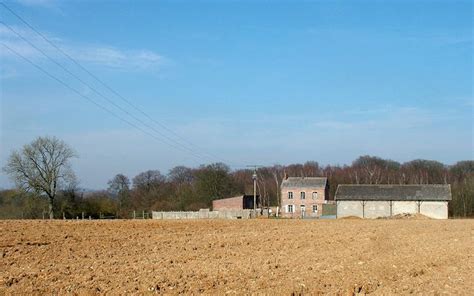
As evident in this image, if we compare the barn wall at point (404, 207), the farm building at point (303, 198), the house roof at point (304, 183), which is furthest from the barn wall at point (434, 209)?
the house roof at point (304, 183)

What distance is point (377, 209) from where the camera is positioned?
282ft

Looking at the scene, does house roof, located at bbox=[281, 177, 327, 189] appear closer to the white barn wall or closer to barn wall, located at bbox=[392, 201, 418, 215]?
the white barn wall

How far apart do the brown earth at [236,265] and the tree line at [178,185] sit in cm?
6022

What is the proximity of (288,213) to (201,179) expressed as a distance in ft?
75.1

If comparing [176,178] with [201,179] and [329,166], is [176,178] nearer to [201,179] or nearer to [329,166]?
[201,179]

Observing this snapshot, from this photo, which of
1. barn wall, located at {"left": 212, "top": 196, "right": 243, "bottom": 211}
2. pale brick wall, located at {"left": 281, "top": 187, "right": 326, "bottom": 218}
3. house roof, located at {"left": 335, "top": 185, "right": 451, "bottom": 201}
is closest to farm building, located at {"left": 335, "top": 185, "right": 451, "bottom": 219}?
house roof, located at {"left": 335, "top": 185, "right": 451, "bottom": 201}

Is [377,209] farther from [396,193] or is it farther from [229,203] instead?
[229,203]

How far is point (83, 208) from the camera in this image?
9231 centimetres

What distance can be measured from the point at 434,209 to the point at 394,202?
5.76m

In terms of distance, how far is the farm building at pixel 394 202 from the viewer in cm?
8506

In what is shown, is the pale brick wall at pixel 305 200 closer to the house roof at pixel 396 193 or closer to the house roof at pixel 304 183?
the house roof at pixel 304 183

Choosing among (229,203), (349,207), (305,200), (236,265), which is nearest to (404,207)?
(349,207)

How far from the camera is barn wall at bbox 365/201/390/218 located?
85.9 m

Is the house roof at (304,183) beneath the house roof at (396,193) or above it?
above
